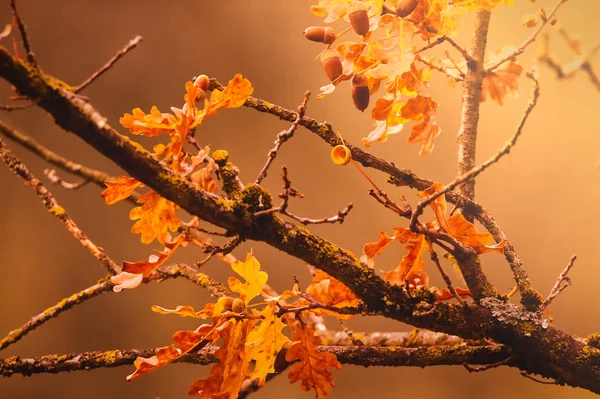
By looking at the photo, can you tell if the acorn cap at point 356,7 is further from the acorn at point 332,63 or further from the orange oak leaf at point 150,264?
the orange oak leaf at point 150,264

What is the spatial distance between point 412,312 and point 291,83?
2.13 feet

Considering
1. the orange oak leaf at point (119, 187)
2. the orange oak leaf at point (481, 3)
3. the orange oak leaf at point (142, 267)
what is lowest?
the orange oak leaf at point (142, 267)

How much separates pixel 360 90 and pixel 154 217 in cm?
36

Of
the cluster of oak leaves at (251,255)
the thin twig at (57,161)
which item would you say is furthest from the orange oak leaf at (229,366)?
the thin twig at (57,161)

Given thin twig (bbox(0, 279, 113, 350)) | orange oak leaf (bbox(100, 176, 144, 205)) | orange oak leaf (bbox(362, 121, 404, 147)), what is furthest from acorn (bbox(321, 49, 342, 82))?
thin twig (bbox(0, 279, 113, 350))

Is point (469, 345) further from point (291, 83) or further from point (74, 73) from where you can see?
point (74, 73)

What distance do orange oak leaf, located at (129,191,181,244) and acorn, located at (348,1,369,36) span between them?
0.37 meters

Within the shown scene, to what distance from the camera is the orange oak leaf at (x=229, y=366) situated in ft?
1.94

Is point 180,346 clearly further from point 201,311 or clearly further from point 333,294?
point 333,294

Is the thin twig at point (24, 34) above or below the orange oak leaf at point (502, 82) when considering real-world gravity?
below

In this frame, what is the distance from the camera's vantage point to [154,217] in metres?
0.61

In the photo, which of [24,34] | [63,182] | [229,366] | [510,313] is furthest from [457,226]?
[63,182]

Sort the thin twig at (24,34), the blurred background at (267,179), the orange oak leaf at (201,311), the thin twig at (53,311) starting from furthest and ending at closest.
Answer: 1. the blurred background at (267,179)
2. the thin twig at (53,311)
3. the orange oak leaf at (201,311)
4. the thin twig at (24,34)

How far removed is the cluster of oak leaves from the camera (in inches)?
23.0
